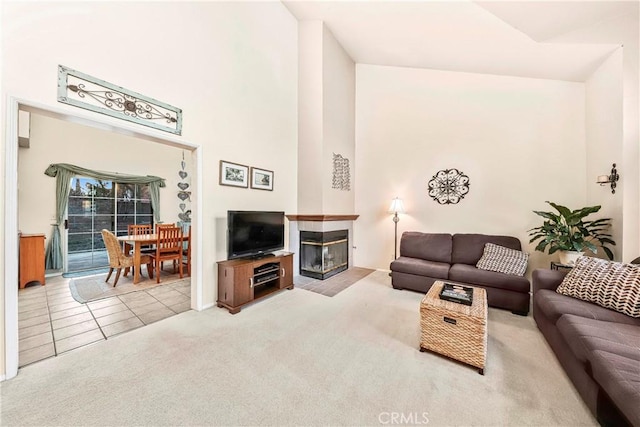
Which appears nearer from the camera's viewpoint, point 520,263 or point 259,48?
point 520,263

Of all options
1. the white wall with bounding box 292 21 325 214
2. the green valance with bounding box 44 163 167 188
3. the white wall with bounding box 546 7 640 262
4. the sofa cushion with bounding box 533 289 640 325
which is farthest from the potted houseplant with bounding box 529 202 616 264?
the green valance with bounding box 44 163 167 188

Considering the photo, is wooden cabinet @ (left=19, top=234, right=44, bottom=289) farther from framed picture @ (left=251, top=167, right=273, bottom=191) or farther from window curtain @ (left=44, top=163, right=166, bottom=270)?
framed picture @ (left=251, top=167, right=273, bottom=191)

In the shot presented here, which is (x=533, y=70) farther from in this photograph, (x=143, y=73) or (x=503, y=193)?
(x=143, y=73)

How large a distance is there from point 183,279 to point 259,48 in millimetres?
3912

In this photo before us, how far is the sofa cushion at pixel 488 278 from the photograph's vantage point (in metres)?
2.76

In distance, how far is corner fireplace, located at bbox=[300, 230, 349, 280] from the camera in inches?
162

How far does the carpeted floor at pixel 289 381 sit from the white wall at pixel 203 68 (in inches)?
22.8

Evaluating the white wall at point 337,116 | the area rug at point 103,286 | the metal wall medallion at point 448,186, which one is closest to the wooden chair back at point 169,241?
the area rug at point 103,286

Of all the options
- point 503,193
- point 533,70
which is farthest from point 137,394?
point 533,70

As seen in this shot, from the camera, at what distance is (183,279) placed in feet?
13.3

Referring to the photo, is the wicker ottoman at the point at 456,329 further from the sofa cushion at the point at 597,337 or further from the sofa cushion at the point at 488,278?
the sofa cushion at the point at 488,278

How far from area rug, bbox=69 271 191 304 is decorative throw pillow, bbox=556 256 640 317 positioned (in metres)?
4.85

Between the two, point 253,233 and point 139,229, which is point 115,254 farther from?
point 253,233

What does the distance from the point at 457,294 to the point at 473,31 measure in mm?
3420
